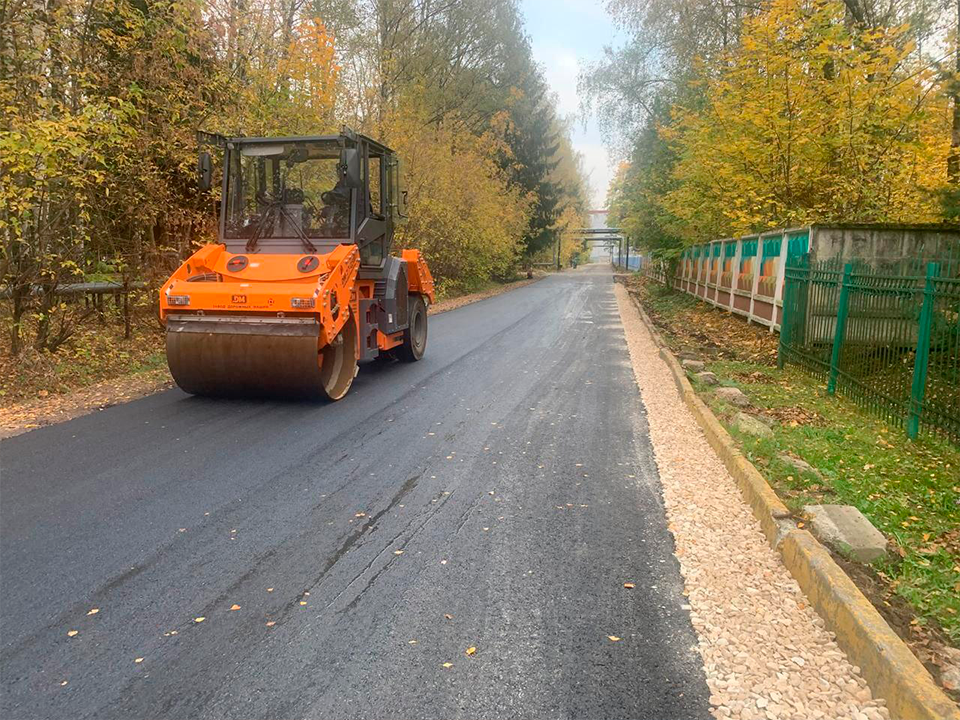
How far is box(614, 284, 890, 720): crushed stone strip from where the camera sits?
2.73 meters

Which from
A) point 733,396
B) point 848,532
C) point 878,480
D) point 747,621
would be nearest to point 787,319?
point 733,396

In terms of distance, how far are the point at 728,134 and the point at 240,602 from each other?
536 inches

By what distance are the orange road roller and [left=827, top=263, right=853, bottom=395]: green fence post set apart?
5.71 m

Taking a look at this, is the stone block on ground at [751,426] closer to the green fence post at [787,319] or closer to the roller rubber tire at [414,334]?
the green fence post at [787,319]

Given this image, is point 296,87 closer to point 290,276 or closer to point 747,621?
point 290,276

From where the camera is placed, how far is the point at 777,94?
12.6 m

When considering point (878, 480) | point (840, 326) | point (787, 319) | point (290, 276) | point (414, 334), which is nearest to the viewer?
point (878, 480)

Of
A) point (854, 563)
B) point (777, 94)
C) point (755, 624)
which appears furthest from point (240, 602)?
point (777, 94)

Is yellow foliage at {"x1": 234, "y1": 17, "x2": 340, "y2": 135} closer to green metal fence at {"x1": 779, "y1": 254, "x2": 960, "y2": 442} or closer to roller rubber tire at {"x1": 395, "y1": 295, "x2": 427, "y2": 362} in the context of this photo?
roller rubber tire at {"x1": 395, "y1": 295, "x2": 427, "y2": 362}

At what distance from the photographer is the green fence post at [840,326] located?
7984 millimetres

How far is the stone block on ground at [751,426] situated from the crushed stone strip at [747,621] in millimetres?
818

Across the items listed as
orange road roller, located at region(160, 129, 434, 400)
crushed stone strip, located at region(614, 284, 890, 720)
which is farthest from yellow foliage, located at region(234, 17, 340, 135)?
crushed stone strip, located at region(614, 284, 890, 720)

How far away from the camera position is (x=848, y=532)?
3.86 meters

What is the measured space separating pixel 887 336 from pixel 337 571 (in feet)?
21.0
